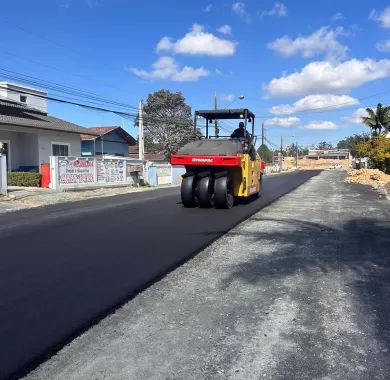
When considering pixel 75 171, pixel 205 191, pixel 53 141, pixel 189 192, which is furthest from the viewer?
pixel 53 141

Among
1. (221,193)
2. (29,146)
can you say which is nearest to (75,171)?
(29,146)

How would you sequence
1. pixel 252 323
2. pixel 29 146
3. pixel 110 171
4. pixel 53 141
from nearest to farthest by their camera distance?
pixel 252 323 → pixel 110 171 → pixel 29 146 → pixel 53 141

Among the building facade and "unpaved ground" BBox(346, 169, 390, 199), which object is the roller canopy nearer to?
"unpaved ground" BBox(346, 169, 390, 199)

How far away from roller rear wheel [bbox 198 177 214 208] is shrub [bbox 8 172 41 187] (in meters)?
10.8

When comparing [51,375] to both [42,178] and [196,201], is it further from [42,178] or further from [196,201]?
[42,178]

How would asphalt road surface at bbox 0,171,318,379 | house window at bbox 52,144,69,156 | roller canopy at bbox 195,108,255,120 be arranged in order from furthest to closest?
house window at bbox 52,144,69,156
roller canopy at bbox 195,108,255,120
asphalt road surface at bbox 0,171,318,379

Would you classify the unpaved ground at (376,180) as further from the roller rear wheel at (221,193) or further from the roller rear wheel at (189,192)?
the roller rear wheel at (189,192)

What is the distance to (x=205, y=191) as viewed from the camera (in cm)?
1434

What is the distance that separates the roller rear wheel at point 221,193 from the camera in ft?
46.4

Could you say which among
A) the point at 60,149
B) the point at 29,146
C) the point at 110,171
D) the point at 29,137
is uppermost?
the point at 29,137

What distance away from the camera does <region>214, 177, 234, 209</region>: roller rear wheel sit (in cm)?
1414

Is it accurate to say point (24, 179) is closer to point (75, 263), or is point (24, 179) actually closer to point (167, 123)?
point (75, 263)

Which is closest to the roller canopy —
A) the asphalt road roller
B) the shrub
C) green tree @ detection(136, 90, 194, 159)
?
the asphalt road roller

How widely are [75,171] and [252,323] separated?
19623mm
